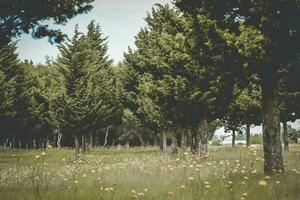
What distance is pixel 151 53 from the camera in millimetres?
37500

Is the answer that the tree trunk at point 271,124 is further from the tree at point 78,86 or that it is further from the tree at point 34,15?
the tree at point 78,86

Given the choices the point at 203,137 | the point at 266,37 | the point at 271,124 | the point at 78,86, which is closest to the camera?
the point at 266,37

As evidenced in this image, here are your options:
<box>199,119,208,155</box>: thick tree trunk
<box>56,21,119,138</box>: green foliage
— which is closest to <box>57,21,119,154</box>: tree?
<box>56,21,119,138</box>: green foliage

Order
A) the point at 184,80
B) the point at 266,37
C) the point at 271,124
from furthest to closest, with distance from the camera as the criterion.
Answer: the point at 184,80 < the point at 271,124 < the point at 266,37

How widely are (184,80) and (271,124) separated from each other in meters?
14.5

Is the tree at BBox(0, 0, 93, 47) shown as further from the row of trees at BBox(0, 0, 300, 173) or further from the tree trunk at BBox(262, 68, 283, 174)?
the tree trunk at BBox(262, 68, 283, 174)

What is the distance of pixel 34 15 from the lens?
1510 centimetres

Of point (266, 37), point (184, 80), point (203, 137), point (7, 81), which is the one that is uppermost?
A: point (7, 81)

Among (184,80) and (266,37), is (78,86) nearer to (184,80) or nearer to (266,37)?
(184,80)

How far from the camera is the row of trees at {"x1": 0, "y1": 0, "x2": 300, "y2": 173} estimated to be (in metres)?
12.8

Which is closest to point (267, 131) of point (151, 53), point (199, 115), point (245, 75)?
point (245, 75)

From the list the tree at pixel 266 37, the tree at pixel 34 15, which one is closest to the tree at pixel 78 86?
the tree at pixel 34 15

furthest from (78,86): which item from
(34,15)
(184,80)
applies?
(34,15)

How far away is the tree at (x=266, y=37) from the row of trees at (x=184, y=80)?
Answer: 3 centimetres
